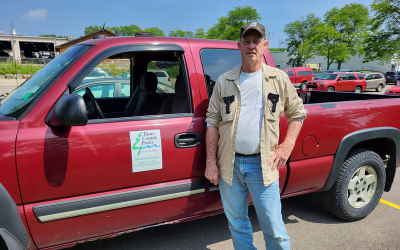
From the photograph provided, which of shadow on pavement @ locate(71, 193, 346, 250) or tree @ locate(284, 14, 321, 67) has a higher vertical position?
tree @ locate(284, 14, 321, 67)

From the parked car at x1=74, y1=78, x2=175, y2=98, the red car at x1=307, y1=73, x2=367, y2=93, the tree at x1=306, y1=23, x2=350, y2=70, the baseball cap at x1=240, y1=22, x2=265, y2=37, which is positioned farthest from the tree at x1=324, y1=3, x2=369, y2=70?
the baseball cap at x1=240, y1=22, x2=265, y2=37

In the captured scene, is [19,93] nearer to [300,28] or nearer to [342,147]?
[342,147]

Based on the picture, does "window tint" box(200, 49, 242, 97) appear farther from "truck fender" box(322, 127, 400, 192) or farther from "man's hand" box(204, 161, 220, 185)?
"truck fender" box(322, 127, 400, 192)

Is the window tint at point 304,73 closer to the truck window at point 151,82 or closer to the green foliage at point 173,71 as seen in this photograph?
the truck window at point 151,82

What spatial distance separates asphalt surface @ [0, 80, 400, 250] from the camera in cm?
261

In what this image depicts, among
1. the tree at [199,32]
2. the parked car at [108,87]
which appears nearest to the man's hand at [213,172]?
the parked car at [108,87]

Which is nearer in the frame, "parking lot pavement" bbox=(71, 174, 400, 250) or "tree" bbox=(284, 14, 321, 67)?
"parking lot pavement" bbox=(71, 174, 400, 250)

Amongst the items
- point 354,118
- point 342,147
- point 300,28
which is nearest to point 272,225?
point 342,147

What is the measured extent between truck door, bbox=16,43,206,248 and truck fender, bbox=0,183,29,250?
0.07 metres

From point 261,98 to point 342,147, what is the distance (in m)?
1.31

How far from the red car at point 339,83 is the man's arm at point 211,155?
1922cm

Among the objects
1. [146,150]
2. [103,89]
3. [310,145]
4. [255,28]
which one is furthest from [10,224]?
[103,89]

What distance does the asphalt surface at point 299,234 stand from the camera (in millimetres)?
2609

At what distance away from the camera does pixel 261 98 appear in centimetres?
190
